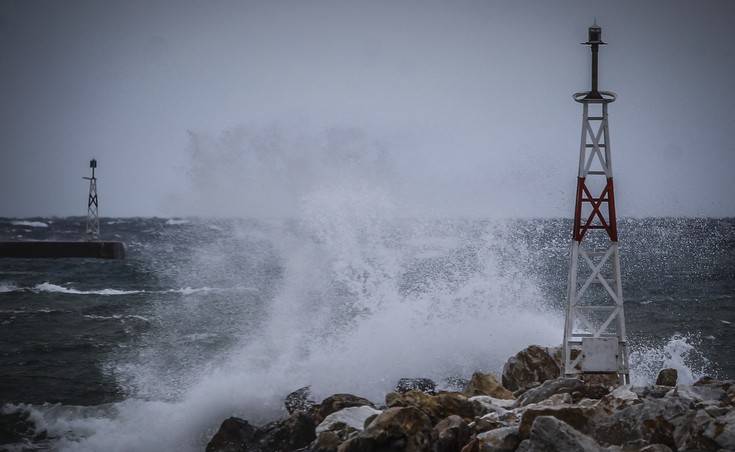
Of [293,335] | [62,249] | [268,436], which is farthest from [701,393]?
[62,249]

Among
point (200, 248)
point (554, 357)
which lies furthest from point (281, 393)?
point (200, 248)

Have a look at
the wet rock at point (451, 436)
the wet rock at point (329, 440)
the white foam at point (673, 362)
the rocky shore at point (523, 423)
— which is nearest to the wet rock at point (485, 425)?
the rocky shore at point (523, 423)

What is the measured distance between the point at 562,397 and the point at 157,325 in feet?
82.2

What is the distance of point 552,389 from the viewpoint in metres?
12.0

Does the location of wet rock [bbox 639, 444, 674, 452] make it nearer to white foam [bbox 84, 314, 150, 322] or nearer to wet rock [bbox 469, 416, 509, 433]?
wet rock [bbox 469, 416, 509, 433]

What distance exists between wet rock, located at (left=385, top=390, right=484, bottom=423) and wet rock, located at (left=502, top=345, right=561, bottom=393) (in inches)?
163

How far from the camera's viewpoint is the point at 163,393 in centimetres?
1948

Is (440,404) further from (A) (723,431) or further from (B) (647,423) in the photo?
(A) (723,431)

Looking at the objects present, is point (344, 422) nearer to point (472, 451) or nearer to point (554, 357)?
point (472, 451)

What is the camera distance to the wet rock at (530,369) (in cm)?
1580

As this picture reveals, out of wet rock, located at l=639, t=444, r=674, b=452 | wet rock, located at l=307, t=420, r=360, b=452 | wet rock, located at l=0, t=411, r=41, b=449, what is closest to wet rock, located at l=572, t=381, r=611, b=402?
wet rock, located at l=639, t=444, r=674, b=452

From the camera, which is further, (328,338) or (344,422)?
(328,338)

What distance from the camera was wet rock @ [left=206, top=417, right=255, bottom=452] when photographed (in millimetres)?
13109

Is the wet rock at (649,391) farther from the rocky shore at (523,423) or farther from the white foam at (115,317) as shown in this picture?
the white foam at (115,317)
